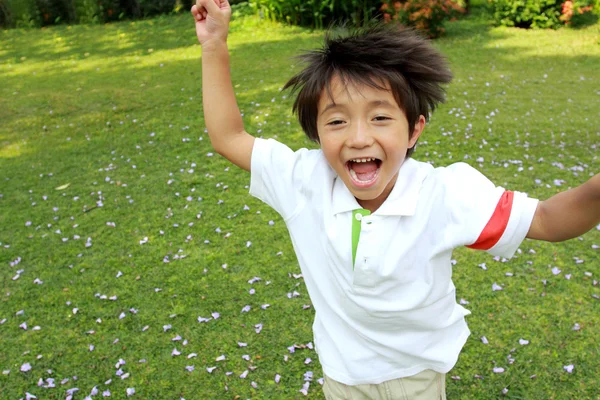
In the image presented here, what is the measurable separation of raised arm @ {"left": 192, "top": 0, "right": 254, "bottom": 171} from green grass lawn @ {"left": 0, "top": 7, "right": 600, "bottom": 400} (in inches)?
67.6

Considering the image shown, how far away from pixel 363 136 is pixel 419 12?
9.62 metres

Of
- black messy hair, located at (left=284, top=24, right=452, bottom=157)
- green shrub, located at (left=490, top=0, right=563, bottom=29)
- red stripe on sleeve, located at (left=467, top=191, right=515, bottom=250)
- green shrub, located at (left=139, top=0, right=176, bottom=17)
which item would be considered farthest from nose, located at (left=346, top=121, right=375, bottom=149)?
green shrub, located at (left=139, top=0, right=176, bottom=17)

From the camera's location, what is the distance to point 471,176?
4.88 ft

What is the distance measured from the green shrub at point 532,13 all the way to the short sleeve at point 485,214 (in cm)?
1132

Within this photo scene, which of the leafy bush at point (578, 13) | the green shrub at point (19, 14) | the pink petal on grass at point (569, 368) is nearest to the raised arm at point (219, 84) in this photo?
the pink petal on grass at point (569, 368)

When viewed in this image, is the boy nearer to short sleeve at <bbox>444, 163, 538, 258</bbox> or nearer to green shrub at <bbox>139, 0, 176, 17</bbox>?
short sleeve at <bbox>444, 163, 538, 258</bbox>

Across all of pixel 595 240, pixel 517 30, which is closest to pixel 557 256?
pixel 595 240

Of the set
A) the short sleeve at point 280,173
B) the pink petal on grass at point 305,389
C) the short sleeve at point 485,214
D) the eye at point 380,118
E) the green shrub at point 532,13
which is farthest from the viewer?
the green shrub at point 532,13

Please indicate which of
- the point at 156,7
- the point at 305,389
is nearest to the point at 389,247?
the point at 305,389

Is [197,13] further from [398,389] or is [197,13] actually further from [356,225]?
[398,389]

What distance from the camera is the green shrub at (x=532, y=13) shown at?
36.9ft

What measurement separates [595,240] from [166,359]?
3.18 meters

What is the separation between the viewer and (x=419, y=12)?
33.7 feet

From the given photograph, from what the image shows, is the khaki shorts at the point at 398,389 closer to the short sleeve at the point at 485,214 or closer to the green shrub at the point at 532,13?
the short sleeve at the point at 485,214
